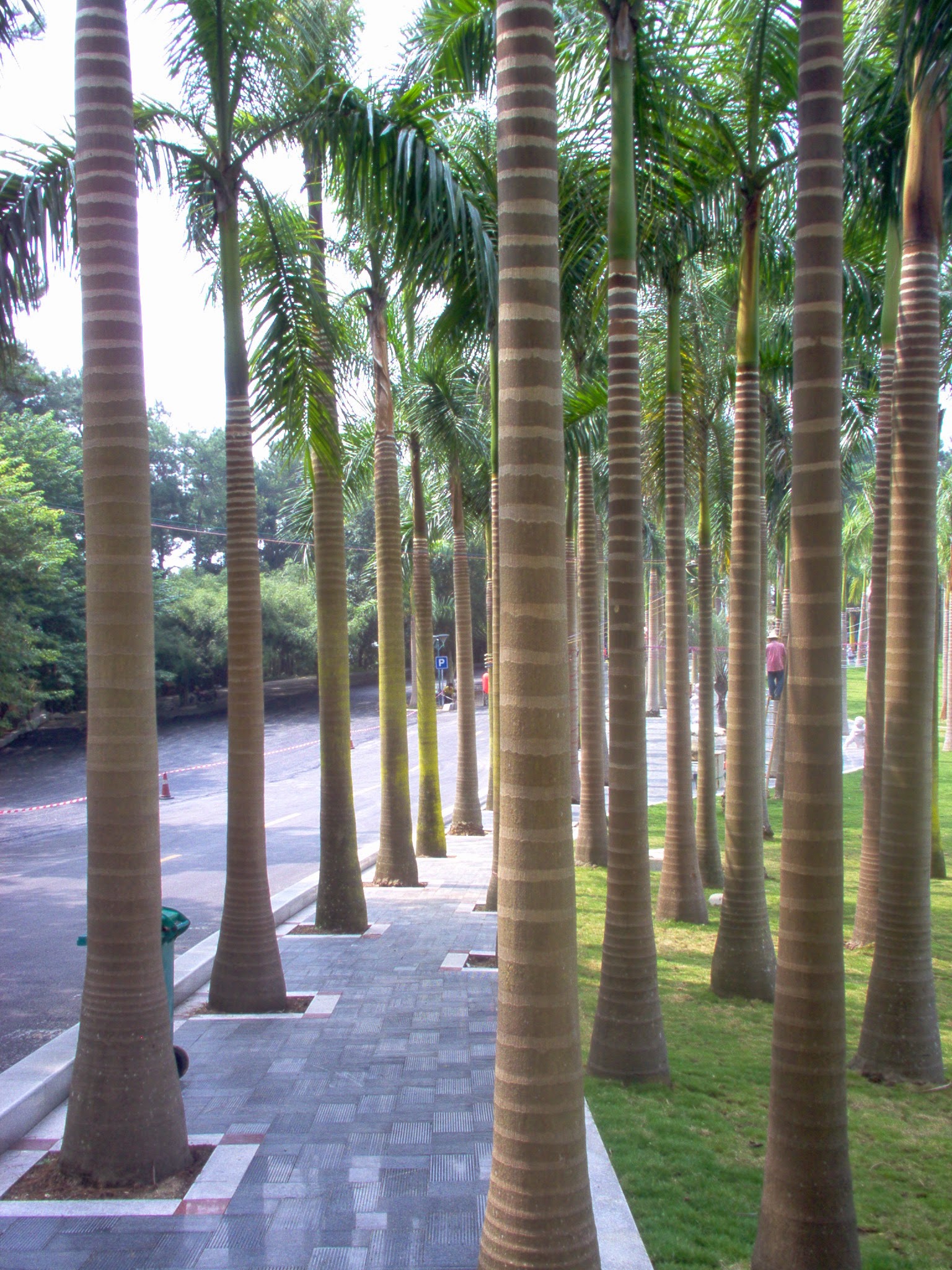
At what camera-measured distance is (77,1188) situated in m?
5.04

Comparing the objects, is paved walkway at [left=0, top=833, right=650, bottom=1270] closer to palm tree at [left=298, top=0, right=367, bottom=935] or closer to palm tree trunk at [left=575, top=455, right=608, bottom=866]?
palm tree at [left=298, top=0, right=367, bottom=935]

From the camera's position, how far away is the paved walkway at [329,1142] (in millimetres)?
4504

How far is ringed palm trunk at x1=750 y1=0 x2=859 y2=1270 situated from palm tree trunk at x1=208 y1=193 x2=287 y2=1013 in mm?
4444

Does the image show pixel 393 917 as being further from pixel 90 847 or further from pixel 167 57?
pixel 167 57

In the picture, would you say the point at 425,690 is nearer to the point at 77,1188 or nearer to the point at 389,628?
the point at 389,628

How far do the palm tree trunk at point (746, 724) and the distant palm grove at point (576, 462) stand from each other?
4cm

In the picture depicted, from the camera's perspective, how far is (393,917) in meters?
11.5

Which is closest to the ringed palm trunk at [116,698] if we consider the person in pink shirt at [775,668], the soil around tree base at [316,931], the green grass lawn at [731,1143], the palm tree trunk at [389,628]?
the green grass lawn at [731,1143]

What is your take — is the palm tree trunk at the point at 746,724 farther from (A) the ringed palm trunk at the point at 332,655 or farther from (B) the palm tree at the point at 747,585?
(A) the ringed palm trunk at the point at 332,655

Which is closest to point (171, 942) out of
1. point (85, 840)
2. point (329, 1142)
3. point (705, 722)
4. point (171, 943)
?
point (171, 943)

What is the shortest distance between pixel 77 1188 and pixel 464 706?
1333 centimetres

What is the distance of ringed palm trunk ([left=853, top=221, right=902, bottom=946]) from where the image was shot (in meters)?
9.32

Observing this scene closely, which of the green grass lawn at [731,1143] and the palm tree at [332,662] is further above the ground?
the palm tree at [332,662]

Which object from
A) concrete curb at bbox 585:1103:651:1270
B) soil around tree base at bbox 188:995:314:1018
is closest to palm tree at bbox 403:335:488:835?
soil around tree base at bbox 188:995:314:1018
